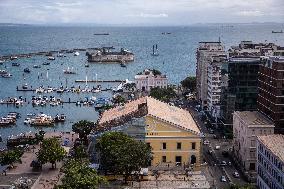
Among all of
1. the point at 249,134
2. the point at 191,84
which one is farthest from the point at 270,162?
the point at 191,84

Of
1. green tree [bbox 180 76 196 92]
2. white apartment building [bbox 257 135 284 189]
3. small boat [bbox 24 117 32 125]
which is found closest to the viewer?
white apartment building [bbox 257 135 284 189]

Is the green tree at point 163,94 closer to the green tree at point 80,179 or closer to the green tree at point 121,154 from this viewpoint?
the green tree at point 121,154

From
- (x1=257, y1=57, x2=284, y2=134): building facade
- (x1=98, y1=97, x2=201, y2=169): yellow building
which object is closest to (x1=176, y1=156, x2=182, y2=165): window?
(x1=98, y1=97, x2=201, y2=169): yellow building

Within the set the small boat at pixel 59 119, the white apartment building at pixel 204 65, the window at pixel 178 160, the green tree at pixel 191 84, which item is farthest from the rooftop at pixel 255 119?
the green tree at pixel 191 84

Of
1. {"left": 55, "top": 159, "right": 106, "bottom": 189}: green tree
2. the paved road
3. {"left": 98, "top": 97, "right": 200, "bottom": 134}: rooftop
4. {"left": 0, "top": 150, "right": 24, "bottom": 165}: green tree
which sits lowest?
the paved road

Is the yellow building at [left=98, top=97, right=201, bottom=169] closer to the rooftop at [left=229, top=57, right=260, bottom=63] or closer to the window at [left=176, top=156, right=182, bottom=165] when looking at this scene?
the window at [left=176, top=156, right=182, bottom=165]

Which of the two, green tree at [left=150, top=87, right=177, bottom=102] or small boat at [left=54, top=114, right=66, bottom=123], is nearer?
small boat at [left=54, top=114, right=66, bottom=123]
